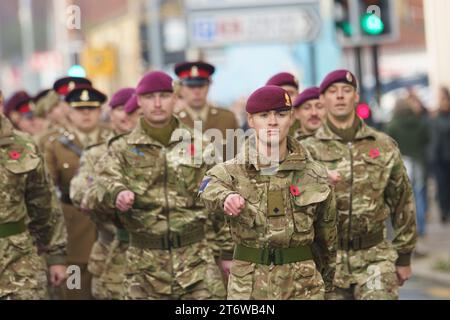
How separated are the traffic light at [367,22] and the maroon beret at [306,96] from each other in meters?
4.61

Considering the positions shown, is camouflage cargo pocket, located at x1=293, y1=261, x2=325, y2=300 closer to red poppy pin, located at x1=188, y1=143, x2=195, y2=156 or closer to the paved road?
red poppy pin, located at x1=188, y1=143, x2=195, y2=156

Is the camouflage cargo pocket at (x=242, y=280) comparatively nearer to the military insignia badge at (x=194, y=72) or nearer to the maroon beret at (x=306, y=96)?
the maroon beret at (x=306, y=96)

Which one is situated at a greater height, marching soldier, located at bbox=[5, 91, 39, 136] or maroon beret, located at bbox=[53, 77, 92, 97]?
maroon beret, located at bbox=[53, 77, 92, 97]

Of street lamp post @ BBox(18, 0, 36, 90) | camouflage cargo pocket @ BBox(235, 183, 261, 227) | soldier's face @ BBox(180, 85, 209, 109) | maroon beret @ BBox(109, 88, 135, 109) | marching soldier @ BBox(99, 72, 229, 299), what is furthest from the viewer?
street lamp post @ BBox(18, 0, 36, 90)

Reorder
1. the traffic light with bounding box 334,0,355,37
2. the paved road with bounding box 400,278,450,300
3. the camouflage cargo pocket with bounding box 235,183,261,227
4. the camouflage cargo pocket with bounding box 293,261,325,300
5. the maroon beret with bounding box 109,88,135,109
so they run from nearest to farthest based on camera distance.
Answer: the camouflage cargo pocket with bounding box 235,183,261,227 < the camouflage cargo pocket with bounding box 293,261,325,300 < the maroon beret with bounding box 109,88,135,109 < the paved road with bounding box 400,278,450,300 < the traffic light with bounding box 334,0,355,37

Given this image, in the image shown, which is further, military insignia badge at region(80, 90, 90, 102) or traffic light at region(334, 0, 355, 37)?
traffic light at region(334, 0, 355, 37)

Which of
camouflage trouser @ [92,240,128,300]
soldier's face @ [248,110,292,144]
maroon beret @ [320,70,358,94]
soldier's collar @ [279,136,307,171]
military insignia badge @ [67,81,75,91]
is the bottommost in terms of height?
camouflage trouser @ [92,240,128,300]

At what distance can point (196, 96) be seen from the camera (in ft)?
41.0

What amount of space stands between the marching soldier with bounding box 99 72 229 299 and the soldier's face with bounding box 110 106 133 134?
225 centimetres

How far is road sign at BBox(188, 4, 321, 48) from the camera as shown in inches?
733

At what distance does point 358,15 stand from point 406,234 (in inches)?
275

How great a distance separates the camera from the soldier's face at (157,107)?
9.38 metres

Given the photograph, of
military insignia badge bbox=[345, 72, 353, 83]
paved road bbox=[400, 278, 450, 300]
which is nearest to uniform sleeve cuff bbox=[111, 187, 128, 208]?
military insignia badge bbox=[345, 72, 353, 83]

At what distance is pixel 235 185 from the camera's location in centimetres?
755
